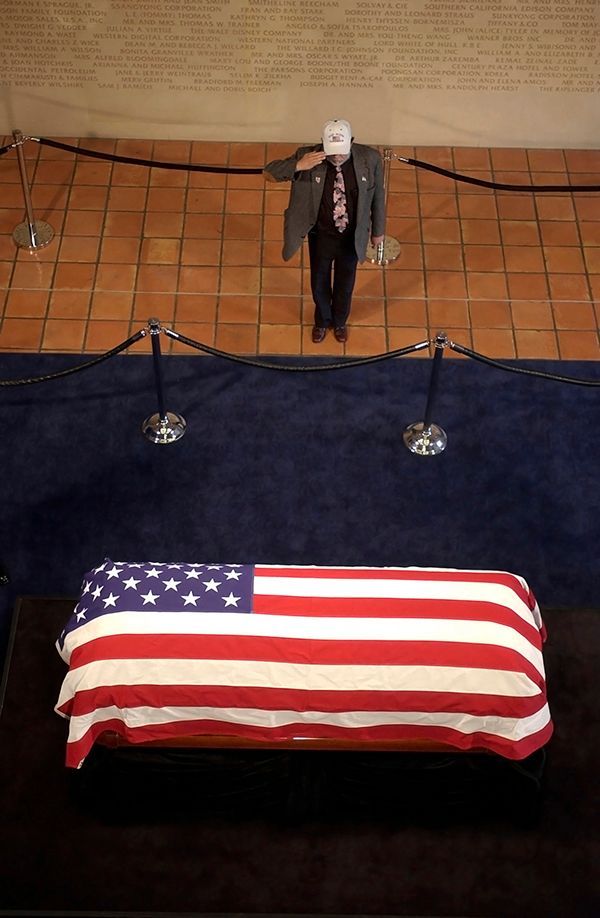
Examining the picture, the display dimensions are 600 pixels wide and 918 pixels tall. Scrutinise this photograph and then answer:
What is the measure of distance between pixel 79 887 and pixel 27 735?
82 centimetres

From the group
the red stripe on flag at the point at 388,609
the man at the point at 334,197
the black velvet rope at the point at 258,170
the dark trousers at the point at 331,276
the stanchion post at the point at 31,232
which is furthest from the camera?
the stanchion post at the point at 31,232

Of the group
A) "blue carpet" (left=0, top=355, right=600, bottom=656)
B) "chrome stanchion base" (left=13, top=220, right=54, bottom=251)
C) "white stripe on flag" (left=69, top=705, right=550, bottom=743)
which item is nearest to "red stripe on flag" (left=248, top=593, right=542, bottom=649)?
"white stripe on flag" (left=69, top=705, right=550, bottom=743)

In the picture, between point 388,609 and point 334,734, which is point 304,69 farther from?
point 334,734

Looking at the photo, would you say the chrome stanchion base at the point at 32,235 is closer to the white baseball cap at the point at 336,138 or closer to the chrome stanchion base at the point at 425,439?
the white baseball cap at the point at 336,138

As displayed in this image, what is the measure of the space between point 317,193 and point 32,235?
242 centimetres

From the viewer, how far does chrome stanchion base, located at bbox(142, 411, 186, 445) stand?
23.0 feet

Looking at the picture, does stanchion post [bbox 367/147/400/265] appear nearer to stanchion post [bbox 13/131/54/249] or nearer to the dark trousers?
the dark trousers

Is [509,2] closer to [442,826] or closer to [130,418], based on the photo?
[130,418]

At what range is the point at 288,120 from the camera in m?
8.57

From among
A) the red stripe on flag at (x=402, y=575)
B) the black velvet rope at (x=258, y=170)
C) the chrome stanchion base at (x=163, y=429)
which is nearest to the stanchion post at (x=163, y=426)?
the chrome stanchion base at (x=163, y=429)

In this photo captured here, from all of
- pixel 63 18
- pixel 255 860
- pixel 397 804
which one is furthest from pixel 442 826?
pixel 63 18

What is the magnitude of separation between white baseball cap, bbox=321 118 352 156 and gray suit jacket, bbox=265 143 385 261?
0.52 feet

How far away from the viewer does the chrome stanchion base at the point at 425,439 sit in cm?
700

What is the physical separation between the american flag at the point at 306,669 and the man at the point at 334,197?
236cm
